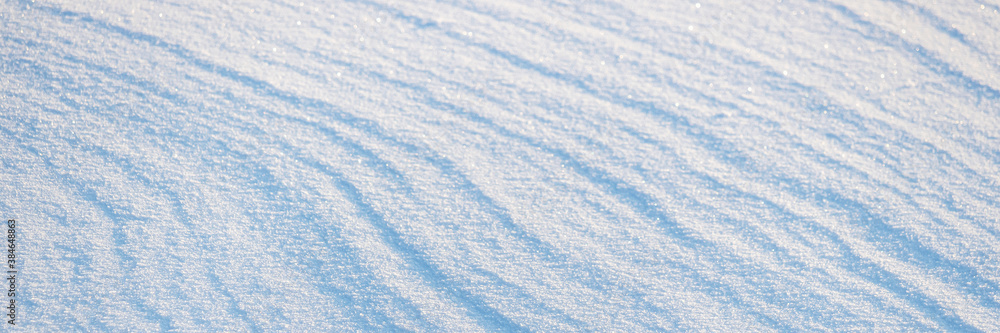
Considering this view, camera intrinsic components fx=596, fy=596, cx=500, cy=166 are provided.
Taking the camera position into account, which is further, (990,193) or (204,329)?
(990,193)

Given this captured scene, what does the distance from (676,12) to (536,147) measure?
21.8 inches

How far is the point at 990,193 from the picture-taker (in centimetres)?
128

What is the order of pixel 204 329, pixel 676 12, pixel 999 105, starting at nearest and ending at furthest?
1. pixel 204 329
2. pixel 999 105
3. pixel 676 12

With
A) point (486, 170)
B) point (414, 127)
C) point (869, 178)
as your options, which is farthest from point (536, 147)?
point (869, 178)

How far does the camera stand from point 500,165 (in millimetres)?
1296

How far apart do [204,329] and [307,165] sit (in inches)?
14.7

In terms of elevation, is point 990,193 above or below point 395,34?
above

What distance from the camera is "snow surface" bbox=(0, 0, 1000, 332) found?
3.82 ft

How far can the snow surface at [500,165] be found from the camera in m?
1.17

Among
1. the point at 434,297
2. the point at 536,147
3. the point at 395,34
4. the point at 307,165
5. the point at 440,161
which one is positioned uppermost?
the point at 395,34

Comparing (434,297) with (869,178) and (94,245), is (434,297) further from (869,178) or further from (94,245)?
(869,178)

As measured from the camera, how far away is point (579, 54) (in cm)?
146

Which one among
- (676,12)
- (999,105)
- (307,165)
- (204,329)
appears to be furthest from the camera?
(676,12)

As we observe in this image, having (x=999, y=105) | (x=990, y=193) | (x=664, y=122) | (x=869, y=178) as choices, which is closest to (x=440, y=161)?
(x=664, y=122)
